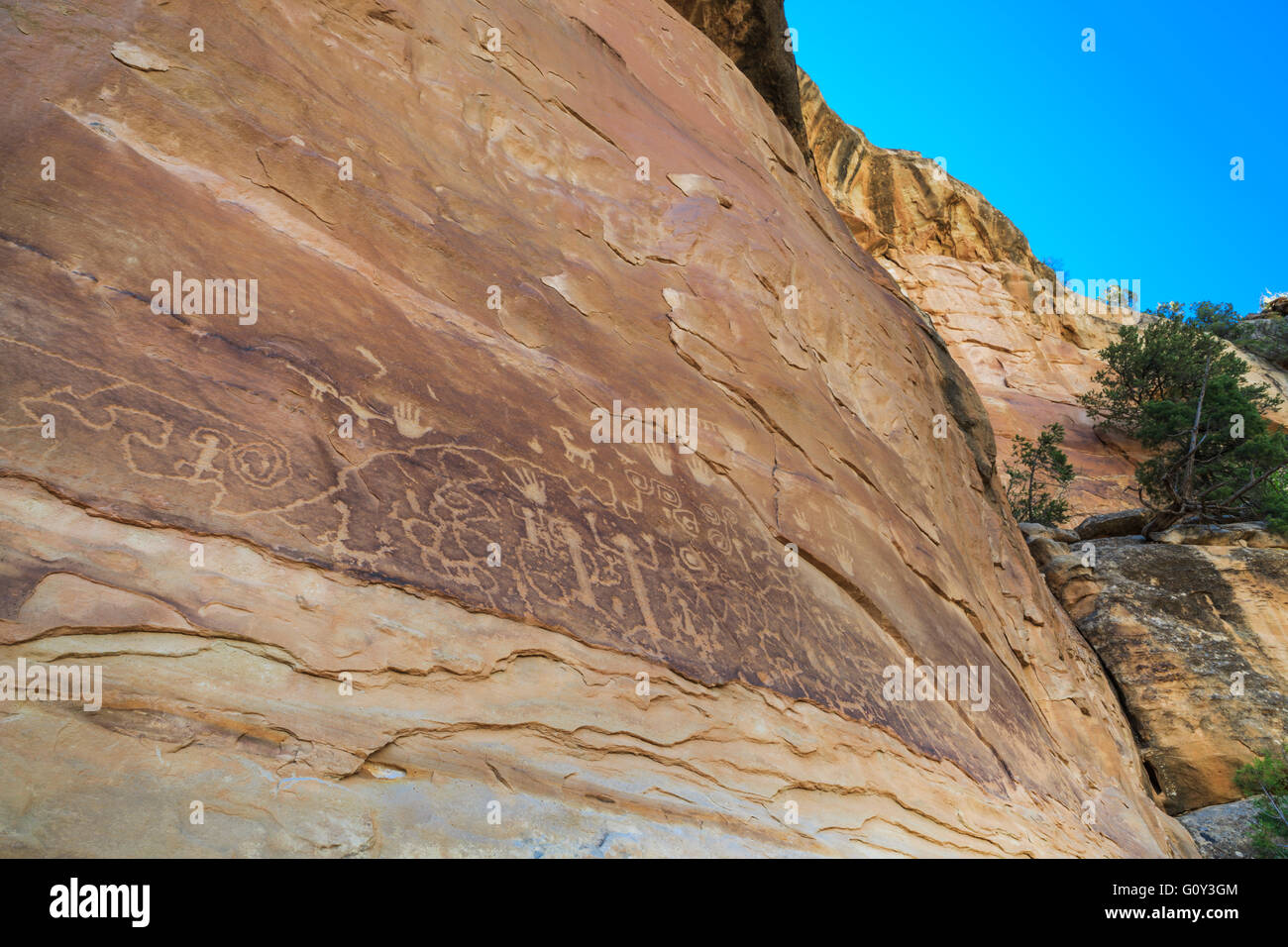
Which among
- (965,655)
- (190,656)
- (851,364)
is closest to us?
(190,656)

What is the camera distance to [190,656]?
2.68 metres

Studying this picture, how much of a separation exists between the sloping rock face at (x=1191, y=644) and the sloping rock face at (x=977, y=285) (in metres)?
11.8

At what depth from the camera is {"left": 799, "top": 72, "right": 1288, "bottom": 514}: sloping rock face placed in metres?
24.0

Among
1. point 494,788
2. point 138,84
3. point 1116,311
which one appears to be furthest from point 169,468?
point 1116,311

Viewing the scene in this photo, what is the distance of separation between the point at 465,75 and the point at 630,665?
170 inches

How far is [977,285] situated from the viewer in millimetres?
26297

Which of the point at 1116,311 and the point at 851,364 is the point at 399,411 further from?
the point at 1116,311

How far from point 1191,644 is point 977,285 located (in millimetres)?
18003

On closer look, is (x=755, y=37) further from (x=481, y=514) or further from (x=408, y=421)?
(x=481, y=514)

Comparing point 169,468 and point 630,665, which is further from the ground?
point 169,468

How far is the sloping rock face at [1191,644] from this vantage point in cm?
991

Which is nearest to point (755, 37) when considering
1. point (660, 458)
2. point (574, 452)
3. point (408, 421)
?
point (660, 458)

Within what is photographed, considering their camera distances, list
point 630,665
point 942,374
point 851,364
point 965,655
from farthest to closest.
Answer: point 942,374 → point 851,364 → point 965,655 → point 630,665
